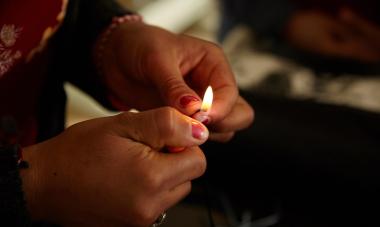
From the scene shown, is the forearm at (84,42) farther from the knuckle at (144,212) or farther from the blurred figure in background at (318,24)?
the blurred figure in background at (318,24)

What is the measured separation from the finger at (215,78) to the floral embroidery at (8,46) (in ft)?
0.92

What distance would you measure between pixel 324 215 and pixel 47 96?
1.99 ft

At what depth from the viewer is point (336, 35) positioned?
4.81 ft

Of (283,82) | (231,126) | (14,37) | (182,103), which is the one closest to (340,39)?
(283,82)

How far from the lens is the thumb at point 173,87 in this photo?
1.90ft

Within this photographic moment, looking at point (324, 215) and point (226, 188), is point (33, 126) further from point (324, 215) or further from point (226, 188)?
point (324, 215)

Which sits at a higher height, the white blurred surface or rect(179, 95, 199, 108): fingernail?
rect(179, 95, 199, 108): fingernail

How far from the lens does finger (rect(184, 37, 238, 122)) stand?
2.12 ft

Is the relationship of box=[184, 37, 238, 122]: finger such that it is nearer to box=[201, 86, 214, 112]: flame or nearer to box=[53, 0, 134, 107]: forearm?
box=[201, 86, 214, 112]: flame

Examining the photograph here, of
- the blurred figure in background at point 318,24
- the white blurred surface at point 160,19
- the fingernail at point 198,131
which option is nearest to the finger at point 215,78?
the fingernail at point 198,131

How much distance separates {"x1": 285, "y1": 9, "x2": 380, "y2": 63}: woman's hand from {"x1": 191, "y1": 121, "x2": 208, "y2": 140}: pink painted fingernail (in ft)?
3.13

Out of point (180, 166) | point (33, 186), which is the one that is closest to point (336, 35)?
point (180, 166)

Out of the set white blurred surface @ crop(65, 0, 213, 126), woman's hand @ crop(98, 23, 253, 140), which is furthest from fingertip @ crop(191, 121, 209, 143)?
white blurred surface @ crop(65, 0, 213, 126)

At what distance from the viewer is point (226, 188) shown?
882 millimetres
